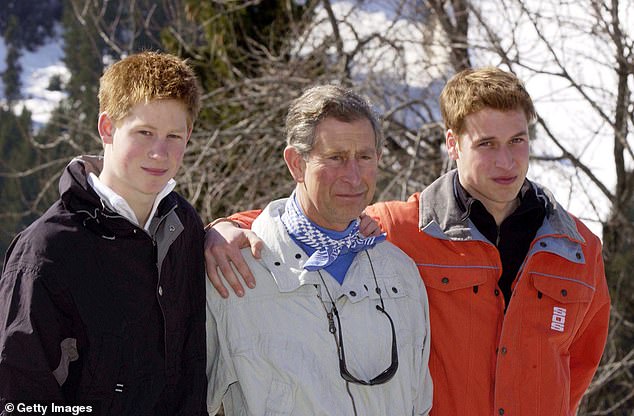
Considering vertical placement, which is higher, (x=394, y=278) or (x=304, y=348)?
(x=394, y=278)

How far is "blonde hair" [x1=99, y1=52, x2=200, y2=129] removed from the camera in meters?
2.16

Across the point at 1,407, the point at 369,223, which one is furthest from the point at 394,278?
the point at 1,407

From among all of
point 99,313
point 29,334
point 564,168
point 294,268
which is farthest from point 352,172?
point 564,168

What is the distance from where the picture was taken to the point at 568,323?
265 centimetres

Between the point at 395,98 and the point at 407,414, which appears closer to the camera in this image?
the point at 407,414

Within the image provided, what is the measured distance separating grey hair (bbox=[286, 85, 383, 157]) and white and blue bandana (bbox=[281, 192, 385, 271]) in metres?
0.18

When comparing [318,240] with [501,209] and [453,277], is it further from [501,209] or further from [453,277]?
[501,209]

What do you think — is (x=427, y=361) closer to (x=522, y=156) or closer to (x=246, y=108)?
(x=522, y=156)

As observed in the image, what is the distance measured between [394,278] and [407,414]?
1.20ft

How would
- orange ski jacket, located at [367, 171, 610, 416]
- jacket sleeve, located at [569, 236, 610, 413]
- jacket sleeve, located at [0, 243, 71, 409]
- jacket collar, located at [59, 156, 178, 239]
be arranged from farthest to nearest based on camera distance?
jacket sleeve, located at [569, 236, 610, 413], orange ski jacket, located at [367, 171, 610, 416], jacket collar, located at [59, 156, 178, 239], jacket sleeve, located at [0, 243, 71, 409]

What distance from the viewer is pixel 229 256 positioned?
7.68 ft

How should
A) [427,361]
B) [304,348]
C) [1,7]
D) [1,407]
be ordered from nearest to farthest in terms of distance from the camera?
[1,407]
[304,348]
[427,361]
[1,7]

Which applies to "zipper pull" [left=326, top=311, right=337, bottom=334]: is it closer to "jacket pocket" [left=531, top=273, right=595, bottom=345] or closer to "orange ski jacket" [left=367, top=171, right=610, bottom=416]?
"orange ski jacket" [left=367, top=171, right=610, bottom=416]

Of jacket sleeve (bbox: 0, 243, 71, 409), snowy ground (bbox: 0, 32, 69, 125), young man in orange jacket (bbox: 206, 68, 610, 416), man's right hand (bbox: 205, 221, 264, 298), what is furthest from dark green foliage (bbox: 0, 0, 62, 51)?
jacket sleeve (bbox: 0, 243, 71, 409)
